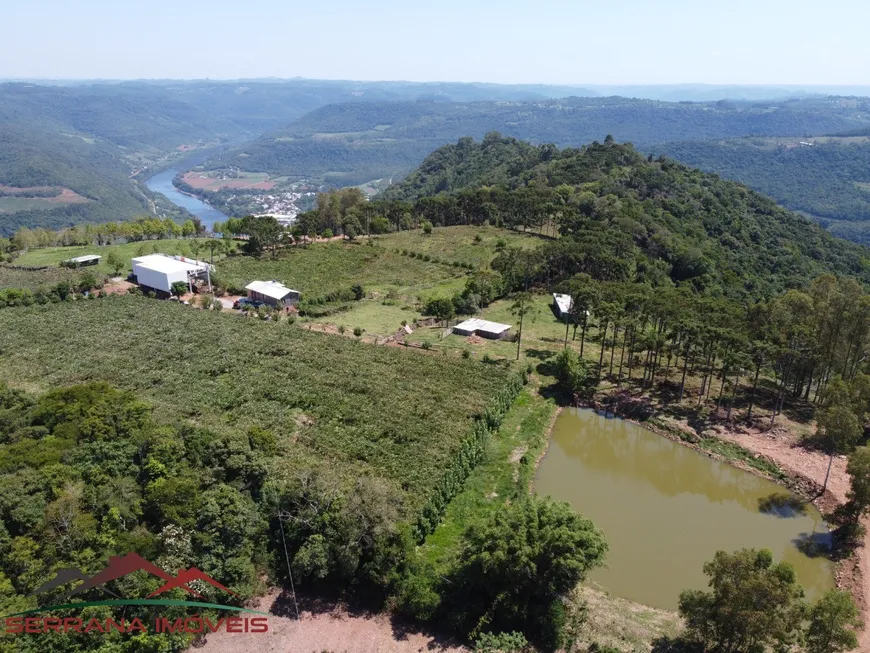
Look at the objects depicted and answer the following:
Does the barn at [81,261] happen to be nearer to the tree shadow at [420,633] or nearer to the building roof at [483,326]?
the building roof at [483,326]

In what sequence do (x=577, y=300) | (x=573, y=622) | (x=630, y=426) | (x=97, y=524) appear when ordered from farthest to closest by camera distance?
(x=577, y=300)
(x=630, y=426)
(x=97, y=524)
(x=573, y=622)

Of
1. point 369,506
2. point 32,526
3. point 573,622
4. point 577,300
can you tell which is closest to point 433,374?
point 577,300

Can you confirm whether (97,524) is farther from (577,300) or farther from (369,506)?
(577,300)

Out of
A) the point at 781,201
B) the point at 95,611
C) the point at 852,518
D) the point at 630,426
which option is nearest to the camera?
the point at 95,611

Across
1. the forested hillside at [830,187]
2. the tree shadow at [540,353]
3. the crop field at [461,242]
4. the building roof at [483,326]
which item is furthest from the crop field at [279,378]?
the forested hillside at [830,187]

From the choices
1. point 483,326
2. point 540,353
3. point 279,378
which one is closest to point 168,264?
point 279,378

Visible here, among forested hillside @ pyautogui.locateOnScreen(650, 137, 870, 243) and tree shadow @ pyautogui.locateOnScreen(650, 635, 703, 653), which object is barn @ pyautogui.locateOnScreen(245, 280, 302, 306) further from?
forested hillside @ pyautogui.locateOnScreen(650, 137, 870, 243)
